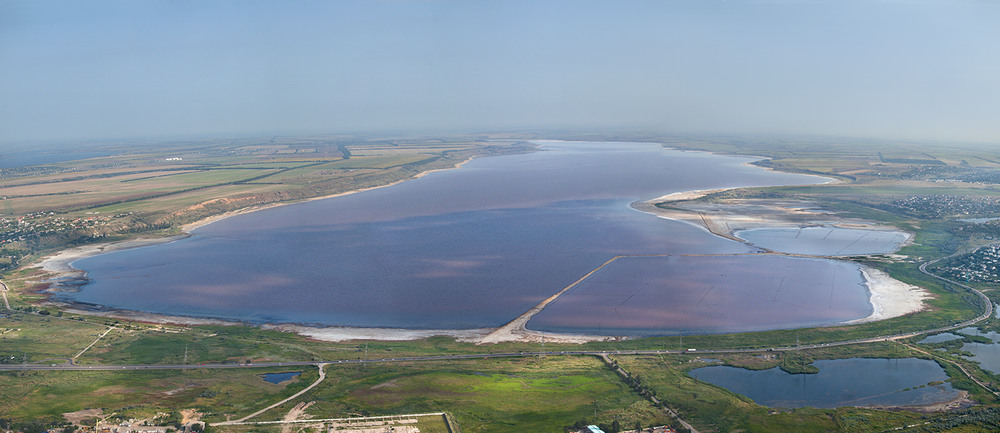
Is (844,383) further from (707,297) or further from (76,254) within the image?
(76,254)

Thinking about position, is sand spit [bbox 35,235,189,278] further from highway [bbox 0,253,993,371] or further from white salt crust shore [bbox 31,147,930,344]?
highway [bbox 0,253,993,371]

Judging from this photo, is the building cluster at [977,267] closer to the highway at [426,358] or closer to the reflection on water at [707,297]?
the reflection on water at [707,297]

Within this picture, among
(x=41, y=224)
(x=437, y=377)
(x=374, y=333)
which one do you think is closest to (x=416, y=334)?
(x=374, y=333)

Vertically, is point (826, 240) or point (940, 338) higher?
point (826, 240)

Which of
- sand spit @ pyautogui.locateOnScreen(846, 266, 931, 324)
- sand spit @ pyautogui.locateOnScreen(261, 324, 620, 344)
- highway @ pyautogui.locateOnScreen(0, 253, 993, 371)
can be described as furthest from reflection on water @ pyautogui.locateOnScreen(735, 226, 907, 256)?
sand spit @ pyautogui.locateOnScreen(261, 324, 620, 344)

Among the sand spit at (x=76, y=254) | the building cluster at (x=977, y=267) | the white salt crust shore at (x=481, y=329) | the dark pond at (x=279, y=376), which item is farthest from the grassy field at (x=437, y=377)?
the building cluster at (x=977, y=267)
